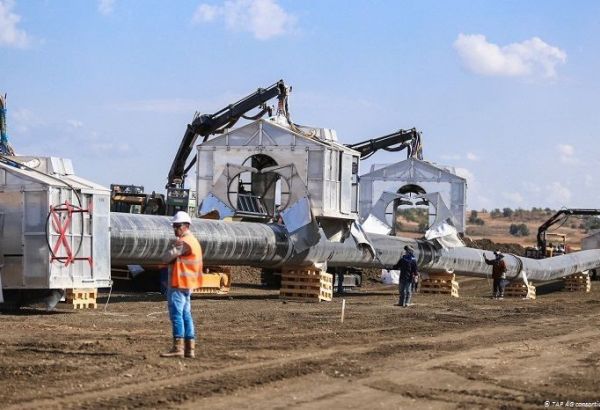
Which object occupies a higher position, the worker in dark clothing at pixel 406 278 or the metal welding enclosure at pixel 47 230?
the metal welding enclosure at pixel 47 230

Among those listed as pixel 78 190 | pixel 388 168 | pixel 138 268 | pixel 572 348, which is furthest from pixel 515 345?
pixel 388 168

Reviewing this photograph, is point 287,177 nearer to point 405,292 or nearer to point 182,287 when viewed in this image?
point 405,292

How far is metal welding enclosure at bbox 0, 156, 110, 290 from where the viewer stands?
2008cm

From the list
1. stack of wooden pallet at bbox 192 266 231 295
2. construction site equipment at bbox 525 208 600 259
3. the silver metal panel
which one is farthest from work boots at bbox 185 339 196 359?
construction site equipment at bbox 525 208 600 259

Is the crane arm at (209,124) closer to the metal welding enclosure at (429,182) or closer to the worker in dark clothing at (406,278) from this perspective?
the metal welding enclosure at (429,182)

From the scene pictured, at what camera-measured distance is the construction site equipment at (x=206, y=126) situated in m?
37.1

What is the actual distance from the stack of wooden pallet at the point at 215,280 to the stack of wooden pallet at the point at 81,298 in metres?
7.33

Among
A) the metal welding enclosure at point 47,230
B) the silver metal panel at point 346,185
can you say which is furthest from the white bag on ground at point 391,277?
Answer: the metal welding enclosure at point 47,230

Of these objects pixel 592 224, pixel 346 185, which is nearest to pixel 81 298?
pixel 346 185

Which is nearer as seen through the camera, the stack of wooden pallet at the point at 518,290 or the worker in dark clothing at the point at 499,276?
the worker in dark clothing at the point at 499,276

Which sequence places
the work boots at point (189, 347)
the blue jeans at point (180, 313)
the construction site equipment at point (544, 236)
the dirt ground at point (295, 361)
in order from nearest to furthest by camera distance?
the dirt ground at point (295, 361), the blue jeans at point (180, 313), the work boots at point (189, 347), the construction site equipment at point (544, 236)

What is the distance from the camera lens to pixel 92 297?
21.8 meters

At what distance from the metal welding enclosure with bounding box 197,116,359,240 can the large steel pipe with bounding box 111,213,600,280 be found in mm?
801

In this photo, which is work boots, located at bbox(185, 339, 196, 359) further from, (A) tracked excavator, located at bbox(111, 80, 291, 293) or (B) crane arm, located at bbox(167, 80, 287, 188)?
(B) crane arm, located at bbox(167, 80, 287, 188)
